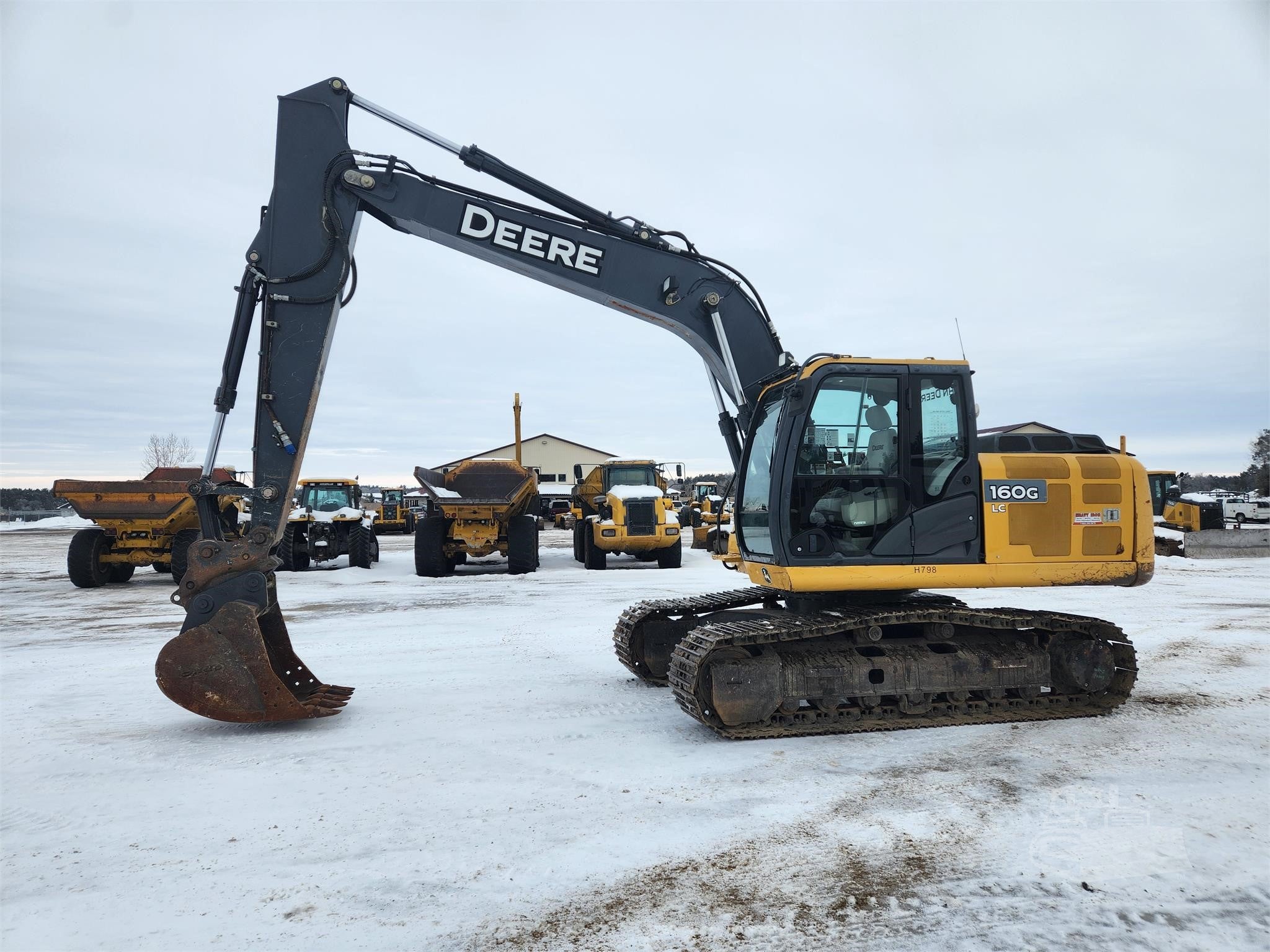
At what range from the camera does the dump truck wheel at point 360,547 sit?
19.3 meters

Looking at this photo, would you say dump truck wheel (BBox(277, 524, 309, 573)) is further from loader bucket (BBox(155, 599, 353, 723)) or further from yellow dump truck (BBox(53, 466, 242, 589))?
loader bucket (BBox(155, 599, 353, 723))

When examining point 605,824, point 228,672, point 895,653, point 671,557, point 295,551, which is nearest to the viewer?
point 605,824

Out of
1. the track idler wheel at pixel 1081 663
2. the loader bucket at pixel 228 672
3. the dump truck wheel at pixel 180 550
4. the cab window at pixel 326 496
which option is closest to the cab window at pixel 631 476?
the cab window at pixel 326 496

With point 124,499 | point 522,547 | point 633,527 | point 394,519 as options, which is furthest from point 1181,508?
point 394,519

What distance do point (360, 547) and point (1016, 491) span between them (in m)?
16.4

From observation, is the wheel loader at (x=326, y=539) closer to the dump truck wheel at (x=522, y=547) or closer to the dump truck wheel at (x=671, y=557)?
the dump truck wheel at (x=522, y=547)

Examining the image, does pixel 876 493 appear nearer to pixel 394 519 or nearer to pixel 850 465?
pixel 850 465

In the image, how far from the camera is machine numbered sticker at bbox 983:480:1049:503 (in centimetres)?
591

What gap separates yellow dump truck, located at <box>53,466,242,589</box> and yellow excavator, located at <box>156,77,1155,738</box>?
10548mm

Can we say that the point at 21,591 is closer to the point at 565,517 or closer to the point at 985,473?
the point at 985,473

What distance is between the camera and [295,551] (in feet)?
62.0

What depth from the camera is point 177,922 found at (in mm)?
3104

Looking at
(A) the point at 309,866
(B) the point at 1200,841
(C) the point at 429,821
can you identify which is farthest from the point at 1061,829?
(A) the point at 309,866

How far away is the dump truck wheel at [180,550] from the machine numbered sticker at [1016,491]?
560 inches
